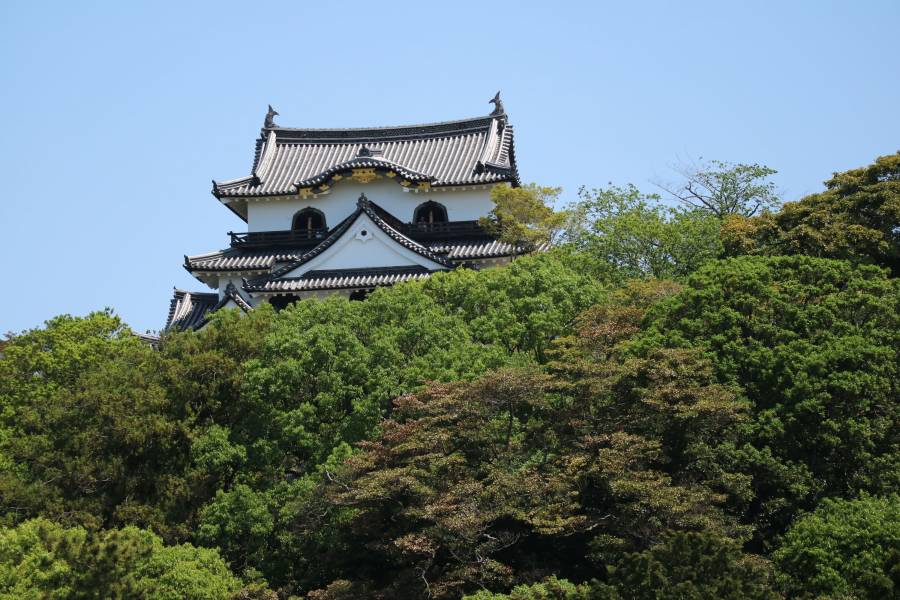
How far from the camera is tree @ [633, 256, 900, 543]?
69.1ft

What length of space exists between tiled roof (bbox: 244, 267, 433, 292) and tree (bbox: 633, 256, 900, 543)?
36.0ft

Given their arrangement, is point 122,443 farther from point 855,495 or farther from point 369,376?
point 855,495

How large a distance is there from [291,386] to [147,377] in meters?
3.01

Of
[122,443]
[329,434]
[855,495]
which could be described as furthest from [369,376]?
[855,495]

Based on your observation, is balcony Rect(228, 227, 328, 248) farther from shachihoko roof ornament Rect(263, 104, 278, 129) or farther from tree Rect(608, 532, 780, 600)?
tree Rect(608, 532, 780, 600)

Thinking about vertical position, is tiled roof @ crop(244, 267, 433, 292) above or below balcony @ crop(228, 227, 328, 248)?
below

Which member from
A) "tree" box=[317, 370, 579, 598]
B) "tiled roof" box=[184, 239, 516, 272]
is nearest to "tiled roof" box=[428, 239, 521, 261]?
"tiled roof" box=[184, 239, 516, 272]

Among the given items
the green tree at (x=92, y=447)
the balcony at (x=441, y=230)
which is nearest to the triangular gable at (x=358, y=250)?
the balcony at (x=441, y=230)

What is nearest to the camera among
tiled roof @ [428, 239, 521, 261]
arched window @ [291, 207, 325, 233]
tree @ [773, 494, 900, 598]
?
tree @ [773, 494, 900, 598]

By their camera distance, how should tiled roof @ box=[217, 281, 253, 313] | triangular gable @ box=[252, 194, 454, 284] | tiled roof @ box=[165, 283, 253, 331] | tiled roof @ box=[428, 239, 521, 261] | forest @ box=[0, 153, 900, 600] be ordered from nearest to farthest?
forest @ box=[0, 153, 900, 600]
tiled roof @ box=[217, 281, 253, 313]
triangular gable @ box=[252, 194, 454, 284]
tiled roof @ box=[428, 239, 521, 261]
tiled roof @ box=[165, 283, 253, 331]

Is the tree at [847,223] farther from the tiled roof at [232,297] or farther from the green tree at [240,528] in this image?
the tiled roof at [232,297]

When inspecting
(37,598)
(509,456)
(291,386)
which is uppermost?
(291,386)

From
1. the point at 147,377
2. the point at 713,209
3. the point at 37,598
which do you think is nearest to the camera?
the point at 37,598

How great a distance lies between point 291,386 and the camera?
24.6 meters
